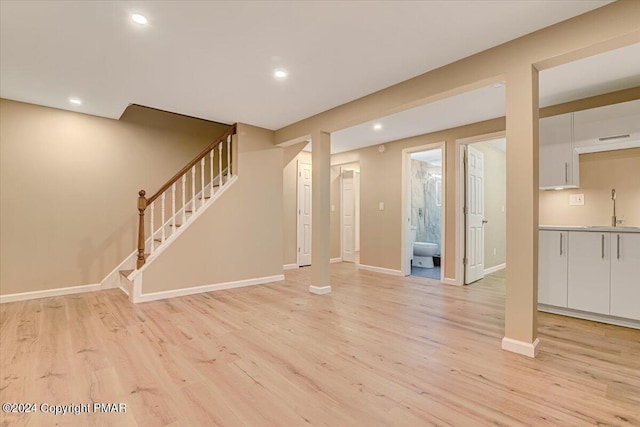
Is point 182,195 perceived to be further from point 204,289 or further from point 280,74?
point 280,74

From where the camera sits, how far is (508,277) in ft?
7.75

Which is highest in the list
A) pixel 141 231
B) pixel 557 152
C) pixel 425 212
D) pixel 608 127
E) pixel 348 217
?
pixel 608 127

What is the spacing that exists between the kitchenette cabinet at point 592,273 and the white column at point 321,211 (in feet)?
8.08

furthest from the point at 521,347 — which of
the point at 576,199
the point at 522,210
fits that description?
the point at 576,199

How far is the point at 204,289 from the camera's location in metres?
4.17

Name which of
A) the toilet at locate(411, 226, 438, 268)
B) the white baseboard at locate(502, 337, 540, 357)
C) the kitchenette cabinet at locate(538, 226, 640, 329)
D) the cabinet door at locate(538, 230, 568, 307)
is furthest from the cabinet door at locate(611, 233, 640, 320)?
the toilet at locate(411, 226, 438, 268)

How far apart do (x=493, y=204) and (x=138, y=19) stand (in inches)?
229

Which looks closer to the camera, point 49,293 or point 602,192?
point 602,192

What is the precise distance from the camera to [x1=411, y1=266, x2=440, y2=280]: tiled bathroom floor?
5304mm

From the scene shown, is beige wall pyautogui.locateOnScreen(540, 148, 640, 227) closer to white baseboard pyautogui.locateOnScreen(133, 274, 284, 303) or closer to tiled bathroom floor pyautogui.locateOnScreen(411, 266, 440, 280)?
tiled bathroom floor pyautogui.locateOnScreen(411, 266, 440, 280)

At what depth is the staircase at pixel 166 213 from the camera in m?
3.71

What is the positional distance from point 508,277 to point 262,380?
1.95 meters

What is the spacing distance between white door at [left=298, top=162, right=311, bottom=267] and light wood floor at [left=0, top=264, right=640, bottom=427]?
2.77 metres

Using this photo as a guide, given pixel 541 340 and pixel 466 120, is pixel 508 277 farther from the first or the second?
pixel 466 120
